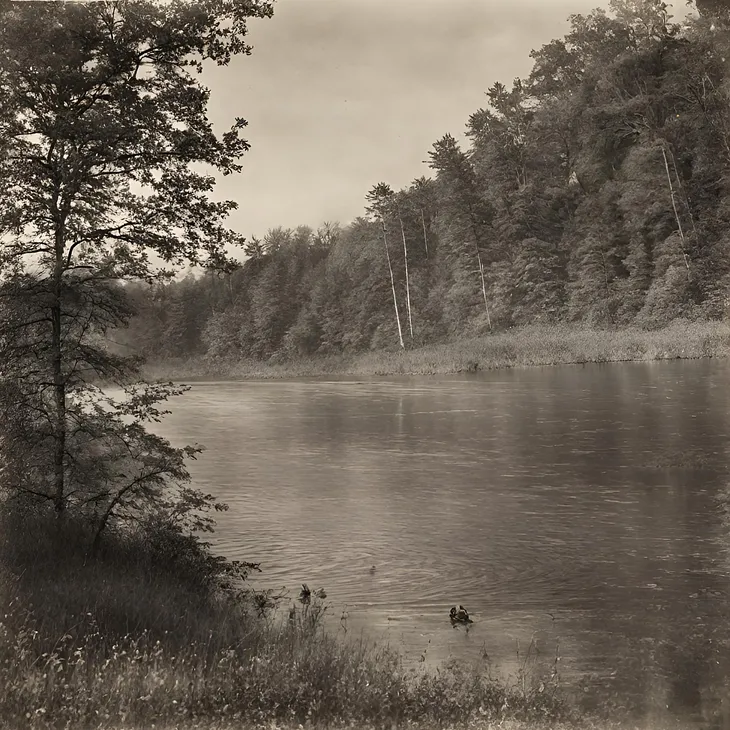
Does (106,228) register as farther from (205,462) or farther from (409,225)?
(409,225)

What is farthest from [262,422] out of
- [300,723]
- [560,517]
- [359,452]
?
[300,723]

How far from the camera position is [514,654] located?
8930mm

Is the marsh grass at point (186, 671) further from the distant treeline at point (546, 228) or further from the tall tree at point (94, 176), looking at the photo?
the distant treeline at point (546, 228)

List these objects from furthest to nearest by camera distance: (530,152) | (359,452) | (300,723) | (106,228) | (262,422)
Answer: (530,152) < (262,422) < (359,452) < (106,228) < (300,723)

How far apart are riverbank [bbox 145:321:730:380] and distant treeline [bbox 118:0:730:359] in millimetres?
4434

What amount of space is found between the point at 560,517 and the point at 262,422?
66.5 feet

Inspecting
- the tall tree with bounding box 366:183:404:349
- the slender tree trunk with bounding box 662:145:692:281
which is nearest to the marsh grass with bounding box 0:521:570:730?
the slender tree trunk with bounding box 662:145:692:281

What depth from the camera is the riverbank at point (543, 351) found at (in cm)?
5566

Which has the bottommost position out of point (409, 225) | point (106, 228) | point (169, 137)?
point (106, 228)

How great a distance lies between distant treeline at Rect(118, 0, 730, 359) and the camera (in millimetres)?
66938

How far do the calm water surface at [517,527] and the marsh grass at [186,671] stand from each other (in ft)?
4.25

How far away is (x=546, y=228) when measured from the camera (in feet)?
271

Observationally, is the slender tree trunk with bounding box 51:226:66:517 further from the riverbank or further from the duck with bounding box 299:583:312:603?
the riverbank

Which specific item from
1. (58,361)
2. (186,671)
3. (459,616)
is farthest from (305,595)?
(186,671)
